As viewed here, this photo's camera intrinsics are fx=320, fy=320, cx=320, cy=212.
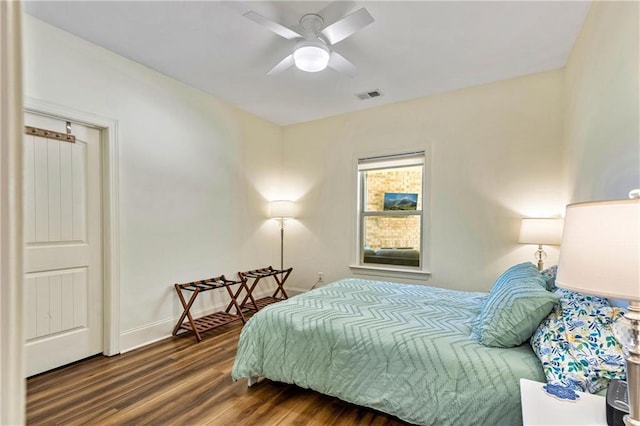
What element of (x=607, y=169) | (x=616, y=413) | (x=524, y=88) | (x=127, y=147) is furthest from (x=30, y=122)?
(x=524, y=88)

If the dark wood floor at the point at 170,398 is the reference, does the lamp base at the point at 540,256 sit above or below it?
above

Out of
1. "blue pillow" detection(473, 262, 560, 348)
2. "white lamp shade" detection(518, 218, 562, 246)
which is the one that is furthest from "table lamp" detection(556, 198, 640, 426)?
"white lamp shade" detection(518, 218, 562, 246)

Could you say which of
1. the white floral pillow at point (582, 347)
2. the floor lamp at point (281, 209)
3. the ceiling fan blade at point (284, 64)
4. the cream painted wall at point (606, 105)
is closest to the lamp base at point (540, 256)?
the cream painted wall at point (606, 105)

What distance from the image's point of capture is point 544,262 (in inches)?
123

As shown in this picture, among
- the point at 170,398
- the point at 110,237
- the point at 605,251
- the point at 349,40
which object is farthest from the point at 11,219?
the point at 110,237

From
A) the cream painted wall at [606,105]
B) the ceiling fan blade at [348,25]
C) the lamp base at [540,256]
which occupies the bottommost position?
the lamp base at [540,256]

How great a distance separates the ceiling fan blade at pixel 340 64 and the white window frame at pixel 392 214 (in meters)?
1.48

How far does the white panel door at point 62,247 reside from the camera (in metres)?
2.40

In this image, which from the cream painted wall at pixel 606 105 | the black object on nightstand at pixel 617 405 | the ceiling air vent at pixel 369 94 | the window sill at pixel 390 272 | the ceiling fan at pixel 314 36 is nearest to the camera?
the black object on nightstand at pixel 617 405

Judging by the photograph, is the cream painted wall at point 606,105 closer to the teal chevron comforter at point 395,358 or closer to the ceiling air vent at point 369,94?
the teal chevron comforter at point 395,358

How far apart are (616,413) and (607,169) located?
1.35m

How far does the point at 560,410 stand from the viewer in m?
1.16

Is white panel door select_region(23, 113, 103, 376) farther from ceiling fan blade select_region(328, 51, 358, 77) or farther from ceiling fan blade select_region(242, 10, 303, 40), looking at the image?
ceiling fan blade select_region(328, 51, 358, 77)

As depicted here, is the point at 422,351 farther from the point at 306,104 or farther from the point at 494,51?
the point at 306,104
